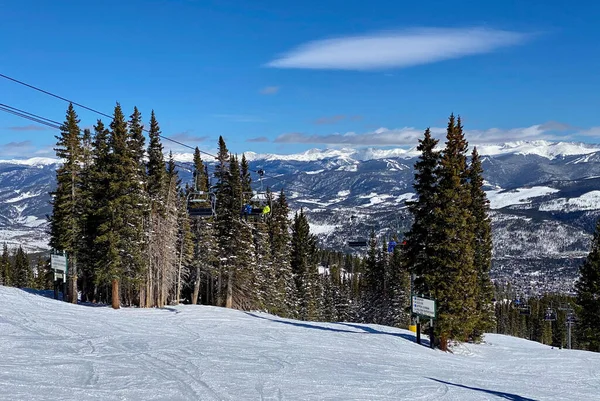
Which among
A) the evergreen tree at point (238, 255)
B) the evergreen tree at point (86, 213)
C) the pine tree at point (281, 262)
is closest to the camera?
the evergreen tree at point (86, 213)

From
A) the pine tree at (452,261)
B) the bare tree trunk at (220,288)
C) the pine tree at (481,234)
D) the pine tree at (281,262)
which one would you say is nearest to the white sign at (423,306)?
the pine tree at (452,261)

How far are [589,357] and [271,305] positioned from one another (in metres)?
32.8

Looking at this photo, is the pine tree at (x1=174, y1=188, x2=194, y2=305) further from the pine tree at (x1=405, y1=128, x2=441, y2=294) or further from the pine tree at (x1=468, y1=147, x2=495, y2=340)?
the pine tree at (x1=468, y1=147, x2=495, y2=340)

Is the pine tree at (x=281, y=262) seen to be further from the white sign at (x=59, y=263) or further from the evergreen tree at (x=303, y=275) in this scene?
the white sign at (x=59, y=263)

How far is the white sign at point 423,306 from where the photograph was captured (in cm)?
3603

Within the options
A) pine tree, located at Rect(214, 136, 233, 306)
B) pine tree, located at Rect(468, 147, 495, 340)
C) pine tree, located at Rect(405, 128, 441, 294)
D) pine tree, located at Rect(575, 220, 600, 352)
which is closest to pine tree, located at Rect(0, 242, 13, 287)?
pine tree, located at Rect(214, 136, 233, 306)

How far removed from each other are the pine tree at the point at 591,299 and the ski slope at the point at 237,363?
12052mm

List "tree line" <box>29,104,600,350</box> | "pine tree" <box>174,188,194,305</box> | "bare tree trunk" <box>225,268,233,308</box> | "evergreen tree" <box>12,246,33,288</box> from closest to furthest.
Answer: "tree line" <box>29,104,600,350</box>
"pine tree" <box>174,188,194,305</box>
"bare tree trunk" <box>225,268,233,308</box>
"evergreen tree" <box>12,246,33,288</box>

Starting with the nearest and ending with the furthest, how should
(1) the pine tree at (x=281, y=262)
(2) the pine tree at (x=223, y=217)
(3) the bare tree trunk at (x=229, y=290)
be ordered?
(2) the pine tree at (x=223, y=217), (3) the bare tree trunk at (x=229, y=290), (1) the pine tree at (x=281, y=262)

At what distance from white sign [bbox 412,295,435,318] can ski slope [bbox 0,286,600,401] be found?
6.99ft

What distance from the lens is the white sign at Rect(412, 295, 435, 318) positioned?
36.0 metres

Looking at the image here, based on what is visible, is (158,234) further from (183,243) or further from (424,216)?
(424,216)

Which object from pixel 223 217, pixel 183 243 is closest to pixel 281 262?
pixel 223 217

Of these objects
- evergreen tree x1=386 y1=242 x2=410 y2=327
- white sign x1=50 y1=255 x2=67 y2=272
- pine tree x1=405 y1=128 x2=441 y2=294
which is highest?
pine tree x1=405 y1=128 x2=441 y2=294
